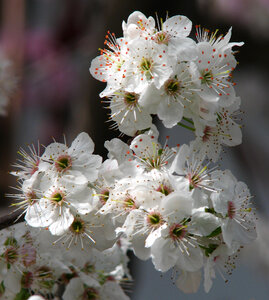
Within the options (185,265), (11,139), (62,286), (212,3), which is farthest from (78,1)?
(185,265)

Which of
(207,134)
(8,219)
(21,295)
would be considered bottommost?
(21,295)

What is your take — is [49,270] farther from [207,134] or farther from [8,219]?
[207,134]

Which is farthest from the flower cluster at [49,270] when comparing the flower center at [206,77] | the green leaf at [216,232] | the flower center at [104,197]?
the flower center at [206,77]

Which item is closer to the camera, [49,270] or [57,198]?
[57,198]

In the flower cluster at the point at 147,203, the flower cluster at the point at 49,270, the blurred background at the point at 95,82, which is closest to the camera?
the flower cluster at the point at 147,203

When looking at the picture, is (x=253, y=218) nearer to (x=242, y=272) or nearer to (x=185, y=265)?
(x=185, y=265)

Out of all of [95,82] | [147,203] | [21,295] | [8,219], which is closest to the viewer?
[147,203]

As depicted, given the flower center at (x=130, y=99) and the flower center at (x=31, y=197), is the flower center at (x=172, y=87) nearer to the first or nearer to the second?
the flower center at (x=130, y=99)

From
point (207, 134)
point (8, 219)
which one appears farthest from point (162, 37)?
point (8, 219)
